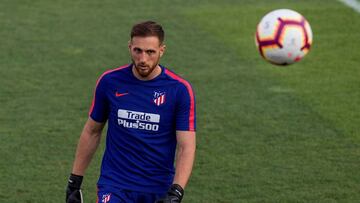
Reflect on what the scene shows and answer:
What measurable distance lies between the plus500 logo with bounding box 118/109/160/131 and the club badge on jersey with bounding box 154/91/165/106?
0.10 m

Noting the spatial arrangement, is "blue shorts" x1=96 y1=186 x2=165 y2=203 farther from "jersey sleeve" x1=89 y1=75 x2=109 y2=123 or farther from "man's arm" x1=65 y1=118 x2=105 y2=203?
"jersey sleeve" x1=89 y1=75 x2=109 y2=123

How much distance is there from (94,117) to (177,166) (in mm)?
840

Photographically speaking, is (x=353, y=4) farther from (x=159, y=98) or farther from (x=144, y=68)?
(x=144, y=68)

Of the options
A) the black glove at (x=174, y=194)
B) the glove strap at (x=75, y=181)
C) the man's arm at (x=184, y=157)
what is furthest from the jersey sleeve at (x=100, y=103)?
the black glove at (x=174, y=194)

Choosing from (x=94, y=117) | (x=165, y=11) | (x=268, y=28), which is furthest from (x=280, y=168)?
(x=165, y=11)

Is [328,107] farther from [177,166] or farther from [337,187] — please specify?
[177,166]

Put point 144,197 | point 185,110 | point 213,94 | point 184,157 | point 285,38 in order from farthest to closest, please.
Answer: point 213,94 → point 285,38 → point 144,197 → point 185,110 → point 184,157

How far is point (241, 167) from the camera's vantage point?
10.7 metres

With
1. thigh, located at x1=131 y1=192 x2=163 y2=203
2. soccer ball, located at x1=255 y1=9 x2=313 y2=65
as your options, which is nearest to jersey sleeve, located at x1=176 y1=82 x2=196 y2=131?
thigh, located at x1=131 y1=192 x2=163 y2=203

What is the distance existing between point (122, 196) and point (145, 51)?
46.7 inches

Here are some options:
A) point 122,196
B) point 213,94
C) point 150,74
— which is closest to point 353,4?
point 213,94

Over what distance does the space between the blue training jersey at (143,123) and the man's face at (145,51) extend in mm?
263

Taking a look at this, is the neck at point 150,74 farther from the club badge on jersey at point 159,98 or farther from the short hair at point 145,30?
the short hair at point 145,30

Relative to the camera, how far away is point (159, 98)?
7.24 metres
